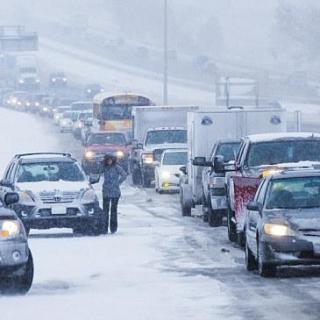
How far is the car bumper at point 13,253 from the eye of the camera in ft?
60.8

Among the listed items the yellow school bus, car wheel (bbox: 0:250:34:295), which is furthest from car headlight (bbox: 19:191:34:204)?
the yellow school bus

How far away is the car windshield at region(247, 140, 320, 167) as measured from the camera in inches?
1072

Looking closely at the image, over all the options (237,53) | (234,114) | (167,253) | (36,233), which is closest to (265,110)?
(234,114)

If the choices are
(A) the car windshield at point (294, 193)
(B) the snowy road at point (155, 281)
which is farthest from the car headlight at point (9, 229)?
(A) the car windshield at point (294, 193)

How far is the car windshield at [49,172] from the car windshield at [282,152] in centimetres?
442

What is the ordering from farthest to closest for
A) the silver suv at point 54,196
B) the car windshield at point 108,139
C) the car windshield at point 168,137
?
the car windshield at point 108,139 → the car windshield at point 168,137 → the silver suv at point 54,196

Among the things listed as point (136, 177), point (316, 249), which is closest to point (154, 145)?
point (136, 177)

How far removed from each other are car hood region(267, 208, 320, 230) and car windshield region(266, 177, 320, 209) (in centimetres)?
28

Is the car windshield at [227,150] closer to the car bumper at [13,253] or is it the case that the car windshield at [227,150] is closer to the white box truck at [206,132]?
the white box truck at [206,132]

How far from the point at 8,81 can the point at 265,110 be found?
112m

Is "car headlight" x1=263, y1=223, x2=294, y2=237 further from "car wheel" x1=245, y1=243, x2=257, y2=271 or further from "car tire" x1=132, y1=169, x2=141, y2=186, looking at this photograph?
A: "car tire" x1=132, y1=169, x2=141, y2=186

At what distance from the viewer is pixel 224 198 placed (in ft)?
103

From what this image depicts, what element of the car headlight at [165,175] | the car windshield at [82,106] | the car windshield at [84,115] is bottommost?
the car headlight at [165,175]

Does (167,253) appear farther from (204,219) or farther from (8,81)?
(8,81)
